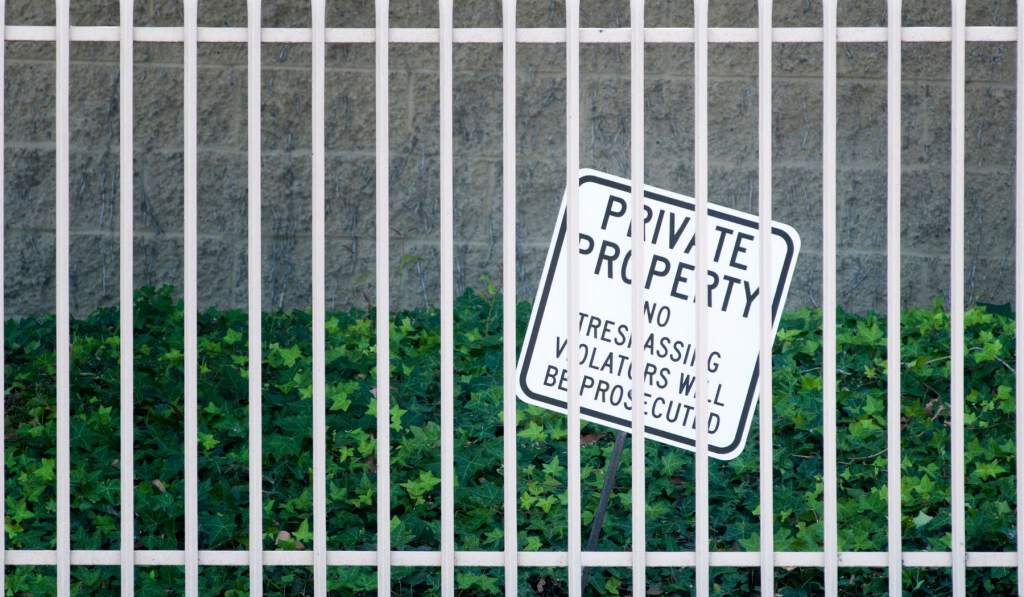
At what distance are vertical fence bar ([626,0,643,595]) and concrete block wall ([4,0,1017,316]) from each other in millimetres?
2205

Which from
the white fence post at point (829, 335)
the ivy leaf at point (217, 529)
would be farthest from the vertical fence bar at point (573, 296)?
the ivy leaf at point (217, 529)

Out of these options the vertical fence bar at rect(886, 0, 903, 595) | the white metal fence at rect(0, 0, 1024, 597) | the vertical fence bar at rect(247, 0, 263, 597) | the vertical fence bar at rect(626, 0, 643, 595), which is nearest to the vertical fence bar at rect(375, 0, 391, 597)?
the white metal fence at rect(0, 0, 1024, 597)

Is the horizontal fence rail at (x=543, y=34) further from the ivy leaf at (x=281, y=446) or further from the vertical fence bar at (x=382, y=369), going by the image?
the ivy leaf at (x=281, y=446)

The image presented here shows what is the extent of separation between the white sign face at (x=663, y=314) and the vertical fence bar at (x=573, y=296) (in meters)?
0.04

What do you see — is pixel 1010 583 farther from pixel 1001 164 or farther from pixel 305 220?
pixel 305 220

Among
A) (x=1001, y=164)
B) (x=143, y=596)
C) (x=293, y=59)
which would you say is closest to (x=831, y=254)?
(x=143, y=596)

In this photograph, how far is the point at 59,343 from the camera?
2.49 meters

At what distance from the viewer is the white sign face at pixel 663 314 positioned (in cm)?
251

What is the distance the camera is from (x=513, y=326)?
2.46 metres

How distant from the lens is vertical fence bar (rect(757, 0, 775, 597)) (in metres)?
2.42

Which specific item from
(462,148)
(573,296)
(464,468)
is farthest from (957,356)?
(462,148)

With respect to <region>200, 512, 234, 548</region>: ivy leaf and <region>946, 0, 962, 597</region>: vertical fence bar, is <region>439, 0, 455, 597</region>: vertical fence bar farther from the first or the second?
<region>946, 0, 962, 597</region>: vertical fence bar

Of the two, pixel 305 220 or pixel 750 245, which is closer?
pixel 750 245

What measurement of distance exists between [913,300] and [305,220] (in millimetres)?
3218
